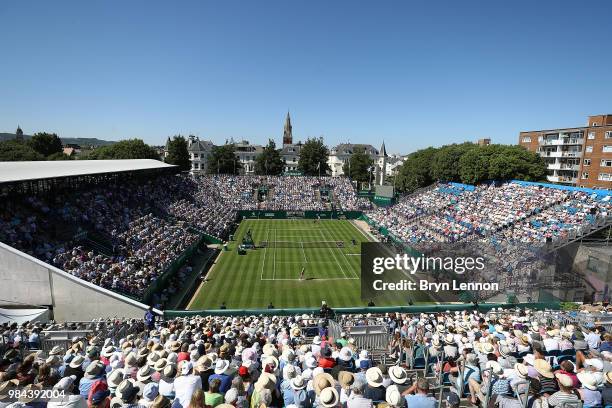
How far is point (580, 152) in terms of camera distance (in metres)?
60.4

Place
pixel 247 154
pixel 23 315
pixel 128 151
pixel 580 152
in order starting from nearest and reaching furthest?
1. pixel 23 315
2. pixel 580 152
3. pixel 128 151
4. pixel 247 154

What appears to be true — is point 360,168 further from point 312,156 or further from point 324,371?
point 324,371

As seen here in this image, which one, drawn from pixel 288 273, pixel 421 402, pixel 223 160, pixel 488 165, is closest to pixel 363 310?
pixel 288 273

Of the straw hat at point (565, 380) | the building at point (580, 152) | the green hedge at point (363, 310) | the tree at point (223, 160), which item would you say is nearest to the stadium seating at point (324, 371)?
the straw hat at point (565, 380)

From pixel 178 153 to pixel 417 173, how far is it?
55191mm

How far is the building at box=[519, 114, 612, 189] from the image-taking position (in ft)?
180

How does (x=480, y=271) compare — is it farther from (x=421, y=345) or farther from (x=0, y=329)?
(x=0, y=329)

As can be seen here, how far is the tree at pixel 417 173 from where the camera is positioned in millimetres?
74312

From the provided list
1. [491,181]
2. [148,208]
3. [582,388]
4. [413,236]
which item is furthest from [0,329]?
Answer: [491,181]

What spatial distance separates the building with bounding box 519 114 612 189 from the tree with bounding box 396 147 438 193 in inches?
797

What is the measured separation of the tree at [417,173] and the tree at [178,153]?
169ft

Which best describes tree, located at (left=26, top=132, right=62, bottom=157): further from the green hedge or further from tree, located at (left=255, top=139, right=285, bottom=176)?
the green hedge

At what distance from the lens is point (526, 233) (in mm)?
32219

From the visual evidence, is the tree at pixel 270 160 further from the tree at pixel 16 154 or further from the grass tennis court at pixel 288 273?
the tree at pixel 16 154
